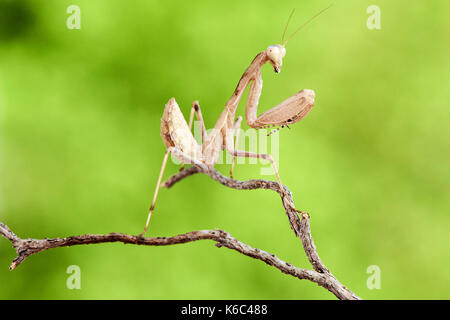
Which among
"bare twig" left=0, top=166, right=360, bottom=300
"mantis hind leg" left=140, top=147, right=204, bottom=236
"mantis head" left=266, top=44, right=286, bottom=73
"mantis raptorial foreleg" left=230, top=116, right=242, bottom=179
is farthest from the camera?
"mantis raptorial foreleg" left=230, top=116, right=242, bottom=179

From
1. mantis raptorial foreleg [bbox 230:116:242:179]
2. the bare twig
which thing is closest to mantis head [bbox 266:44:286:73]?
mantis raptorial foreleg [bbox 230:116:242:179]

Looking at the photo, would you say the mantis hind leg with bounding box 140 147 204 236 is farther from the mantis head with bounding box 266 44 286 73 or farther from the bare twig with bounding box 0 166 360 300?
the mantis head with bounding box 266 44 286 73

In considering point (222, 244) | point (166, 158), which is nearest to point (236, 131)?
point (166, 158)

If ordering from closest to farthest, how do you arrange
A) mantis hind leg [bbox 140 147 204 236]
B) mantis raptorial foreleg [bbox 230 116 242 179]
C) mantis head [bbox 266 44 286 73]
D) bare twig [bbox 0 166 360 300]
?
bare twig [bbox 0 166 360 300], mantis hind leg [bbox 140 147 204 236], mantis head [bbox 266 44 286 73], mantis raptorial foreleg [bbox 230 116 242 179]

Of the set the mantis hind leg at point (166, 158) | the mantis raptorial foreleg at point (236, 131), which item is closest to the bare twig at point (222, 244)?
the mantis hind leg at point (166, 158)

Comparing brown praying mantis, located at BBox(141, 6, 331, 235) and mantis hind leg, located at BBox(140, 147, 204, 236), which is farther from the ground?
brown praying mantis, located at BBox(141, 6, 331, 235)

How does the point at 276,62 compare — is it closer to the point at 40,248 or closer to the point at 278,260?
the point at 278,260

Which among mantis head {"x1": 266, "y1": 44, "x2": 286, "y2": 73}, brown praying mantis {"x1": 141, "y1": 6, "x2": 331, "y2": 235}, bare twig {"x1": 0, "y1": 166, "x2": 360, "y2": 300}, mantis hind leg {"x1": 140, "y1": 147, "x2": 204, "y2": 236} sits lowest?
bare twig {"x1": 0, "y1": 166, "x2": 360, "y2": 300}

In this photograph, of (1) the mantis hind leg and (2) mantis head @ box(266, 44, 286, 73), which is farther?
(2) mantis head @ box(266, 44, 286, 73)

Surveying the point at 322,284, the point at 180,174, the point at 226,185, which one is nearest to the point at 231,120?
the point at 226,185
